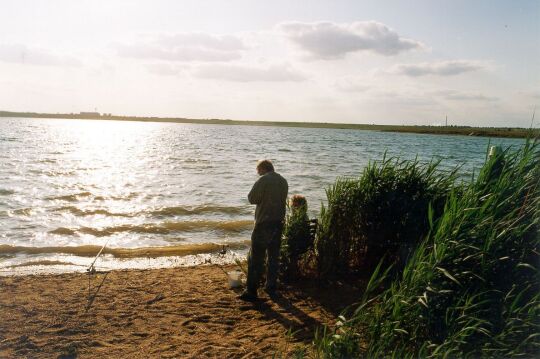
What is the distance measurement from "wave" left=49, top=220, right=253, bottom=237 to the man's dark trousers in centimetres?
631

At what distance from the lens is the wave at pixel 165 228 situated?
1262 cm

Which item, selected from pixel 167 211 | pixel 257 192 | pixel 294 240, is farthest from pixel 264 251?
pixel 167 211

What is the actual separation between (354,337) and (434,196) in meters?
3.42

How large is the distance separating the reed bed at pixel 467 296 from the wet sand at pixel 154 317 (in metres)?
1.02

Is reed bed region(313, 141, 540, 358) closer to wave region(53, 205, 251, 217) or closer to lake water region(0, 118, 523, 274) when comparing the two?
lake water region(0, 118, 523, 274)

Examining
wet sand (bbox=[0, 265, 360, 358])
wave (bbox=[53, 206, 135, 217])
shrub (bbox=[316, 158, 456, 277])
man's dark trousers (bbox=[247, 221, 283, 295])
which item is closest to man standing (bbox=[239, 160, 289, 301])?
man's dark trousers (bbox=[247, 221, 283, 295])

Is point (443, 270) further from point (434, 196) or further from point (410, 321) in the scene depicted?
point (434, 196)

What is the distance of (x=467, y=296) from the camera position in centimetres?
442

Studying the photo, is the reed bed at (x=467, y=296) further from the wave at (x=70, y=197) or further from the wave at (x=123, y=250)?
the wave at (x=70, y=197)

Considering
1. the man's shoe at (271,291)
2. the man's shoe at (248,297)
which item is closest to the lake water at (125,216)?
the man's shoe at (271,291)

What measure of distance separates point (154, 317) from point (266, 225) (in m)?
2.10

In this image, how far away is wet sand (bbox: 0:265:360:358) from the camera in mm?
5277

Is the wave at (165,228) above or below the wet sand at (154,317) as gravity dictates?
below

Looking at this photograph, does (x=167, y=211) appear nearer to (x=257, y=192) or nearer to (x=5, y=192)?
(x=5, y=192)
